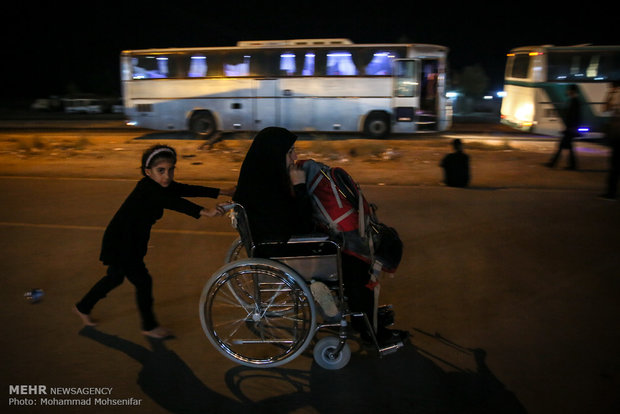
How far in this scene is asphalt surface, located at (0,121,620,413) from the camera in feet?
11.4

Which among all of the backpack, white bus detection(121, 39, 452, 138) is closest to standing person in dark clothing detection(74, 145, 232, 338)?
the backpack

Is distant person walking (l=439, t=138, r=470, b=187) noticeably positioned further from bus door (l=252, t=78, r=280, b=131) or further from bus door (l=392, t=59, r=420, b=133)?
bus door (l=252, t=78, r=280, b=131)

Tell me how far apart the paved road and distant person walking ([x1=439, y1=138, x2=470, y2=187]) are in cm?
163

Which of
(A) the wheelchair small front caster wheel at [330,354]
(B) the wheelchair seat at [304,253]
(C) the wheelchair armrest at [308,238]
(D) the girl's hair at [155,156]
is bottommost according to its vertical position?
(A) the wheelchair small front caster wheel at [330,354]

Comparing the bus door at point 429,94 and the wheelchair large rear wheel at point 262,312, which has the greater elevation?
the bus door at point 429,94

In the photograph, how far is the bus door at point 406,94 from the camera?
700 inches

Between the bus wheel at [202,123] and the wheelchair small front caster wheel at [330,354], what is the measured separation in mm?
15820

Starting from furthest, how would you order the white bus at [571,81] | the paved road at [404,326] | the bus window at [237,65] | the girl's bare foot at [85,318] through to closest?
the bus window at [237,65]
the white bus at [571,81]
the girl's bare foot at [85,318]
the paved road at [404,326]

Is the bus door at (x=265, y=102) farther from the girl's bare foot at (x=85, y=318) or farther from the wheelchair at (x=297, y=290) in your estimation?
the wheelchair at (x=297, y=290)

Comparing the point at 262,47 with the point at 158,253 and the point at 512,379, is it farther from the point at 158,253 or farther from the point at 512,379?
the point at 512,379

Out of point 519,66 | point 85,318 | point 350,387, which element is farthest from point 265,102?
point 350,387

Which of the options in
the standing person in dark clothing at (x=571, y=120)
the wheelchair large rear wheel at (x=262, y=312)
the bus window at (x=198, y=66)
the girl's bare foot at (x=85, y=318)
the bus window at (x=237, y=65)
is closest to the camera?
the wheelchair large rear wheel at (x=262, y=312)

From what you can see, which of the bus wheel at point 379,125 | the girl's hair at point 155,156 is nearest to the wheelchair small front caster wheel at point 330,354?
the girl's hair at point 155,156

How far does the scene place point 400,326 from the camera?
4395mm
